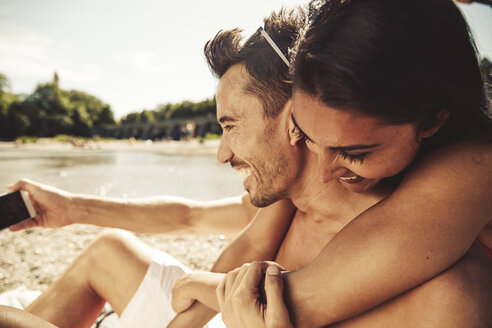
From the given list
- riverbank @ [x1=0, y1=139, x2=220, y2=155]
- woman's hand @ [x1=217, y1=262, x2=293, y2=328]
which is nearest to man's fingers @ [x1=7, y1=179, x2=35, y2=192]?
woman's hand @ [x1=217, y1=262, x2=293, y2=328]

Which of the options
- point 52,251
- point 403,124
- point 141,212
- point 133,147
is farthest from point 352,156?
point 133,147

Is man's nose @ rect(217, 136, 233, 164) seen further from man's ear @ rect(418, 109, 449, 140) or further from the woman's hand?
man's ear @ rect(418, 109, 449, 140)

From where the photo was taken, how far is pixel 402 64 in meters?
0.98

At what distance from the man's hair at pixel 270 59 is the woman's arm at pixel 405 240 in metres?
0.98

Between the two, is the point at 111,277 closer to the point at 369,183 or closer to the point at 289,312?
the point at 289,312

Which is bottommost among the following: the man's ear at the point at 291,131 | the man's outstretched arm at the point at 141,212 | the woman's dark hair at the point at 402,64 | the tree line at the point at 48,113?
the man's outstretched arm at the point at 141,212

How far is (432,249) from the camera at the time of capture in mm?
934

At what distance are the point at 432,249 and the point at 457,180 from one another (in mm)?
252

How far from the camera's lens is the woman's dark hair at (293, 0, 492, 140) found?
3.22 ft

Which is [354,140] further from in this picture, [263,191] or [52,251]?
[52,251]

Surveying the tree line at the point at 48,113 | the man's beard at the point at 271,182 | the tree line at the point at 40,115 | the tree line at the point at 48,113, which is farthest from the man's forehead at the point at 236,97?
the tree line at the point at 40,115

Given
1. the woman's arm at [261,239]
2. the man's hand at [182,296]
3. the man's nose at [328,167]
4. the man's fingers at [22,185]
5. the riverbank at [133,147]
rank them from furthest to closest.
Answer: the riverbank at [133,147]
the man's fingers at [22,185]
the woman's arm at [261,239]
the man's hand at [182,296]
the man's nose at [328,167]

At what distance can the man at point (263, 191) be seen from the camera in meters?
1.83

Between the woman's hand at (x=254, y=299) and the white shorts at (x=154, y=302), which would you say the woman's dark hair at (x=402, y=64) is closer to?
the woman's hand at (x=254, y=299)
